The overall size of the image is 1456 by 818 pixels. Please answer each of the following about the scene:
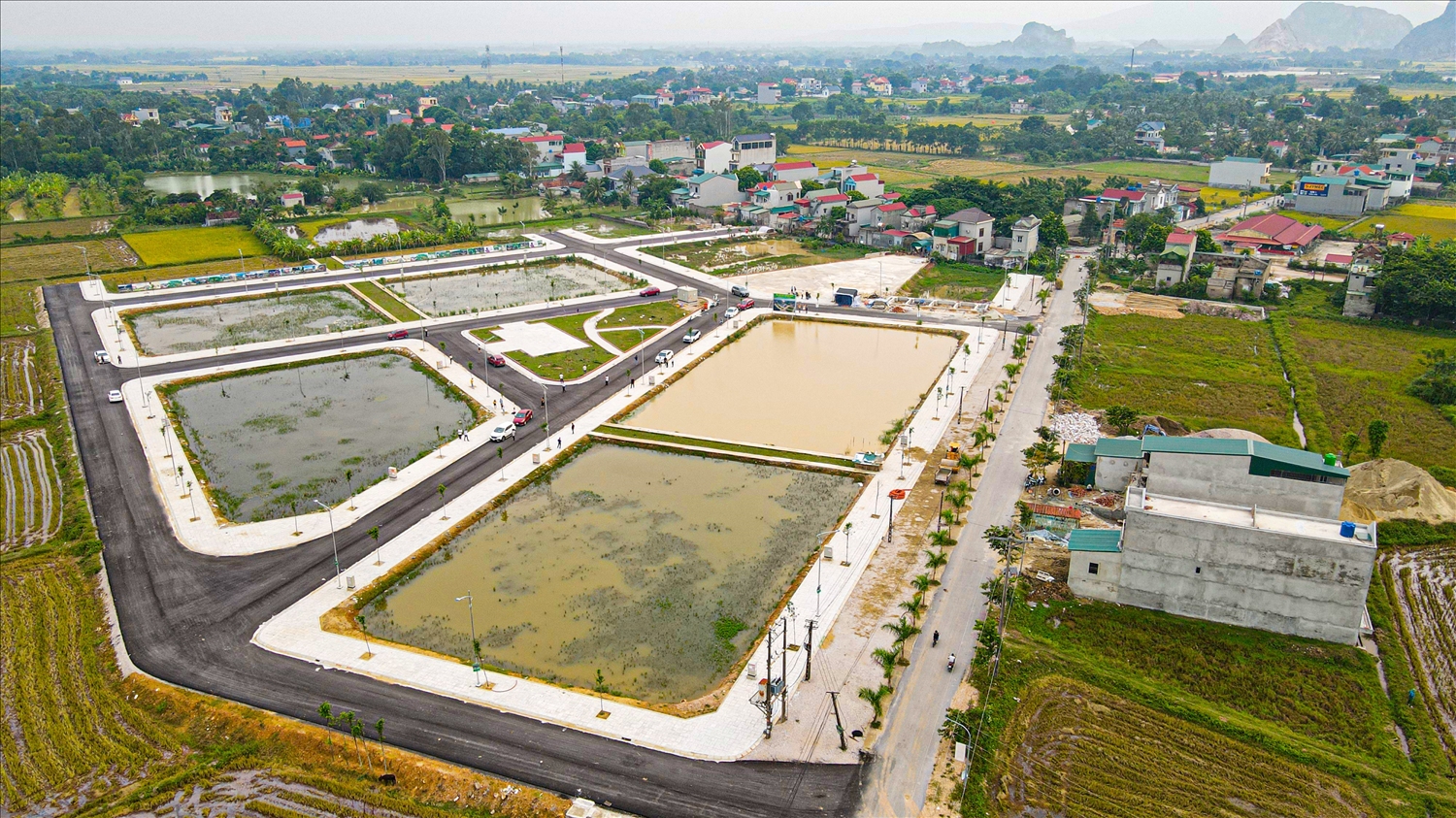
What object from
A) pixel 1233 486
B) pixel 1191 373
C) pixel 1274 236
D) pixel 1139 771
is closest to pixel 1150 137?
pixel 1274 236

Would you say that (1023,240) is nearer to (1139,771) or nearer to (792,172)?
(792,172)

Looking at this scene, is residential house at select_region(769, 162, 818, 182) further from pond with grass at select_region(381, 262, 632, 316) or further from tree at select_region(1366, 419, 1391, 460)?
tree at select_region(1366, 419, 1391, 460)

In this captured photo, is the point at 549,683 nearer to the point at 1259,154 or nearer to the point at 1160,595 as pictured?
the point at 1160,595

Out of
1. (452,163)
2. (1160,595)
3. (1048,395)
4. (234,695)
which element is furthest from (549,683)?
(452,163)

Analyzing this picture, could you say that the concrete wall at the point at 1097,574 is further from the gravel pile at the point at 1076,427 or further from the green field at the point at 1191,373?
the green field at the point at 1191,373

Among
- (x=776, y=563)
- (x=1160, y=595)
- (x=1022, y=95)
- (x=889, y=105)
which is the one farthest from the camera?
(x=1022, y=95)

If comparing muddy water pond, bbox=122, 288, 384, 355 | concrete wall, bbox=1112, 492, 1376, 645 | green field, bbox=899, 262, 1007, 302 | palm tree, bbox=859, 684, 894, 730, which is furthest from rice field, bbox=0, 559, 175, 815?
green field, bbox=899, 262, 1007, 302
